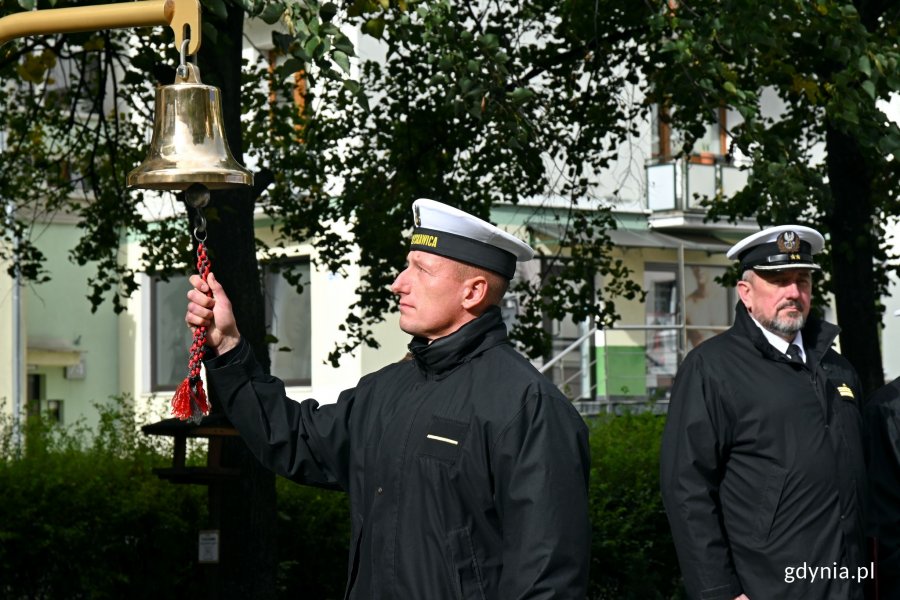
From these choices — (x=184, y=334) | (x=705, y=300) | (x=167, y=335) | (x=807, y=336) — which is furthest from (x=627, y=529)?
(x=705, y=300)

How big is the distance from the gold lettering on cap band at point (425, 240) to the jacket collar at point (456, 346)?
253 mm

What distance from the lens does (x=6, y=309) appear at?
26.7m

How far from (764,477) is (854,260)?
6.38 m

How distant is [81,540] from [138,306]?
2019 centimetres

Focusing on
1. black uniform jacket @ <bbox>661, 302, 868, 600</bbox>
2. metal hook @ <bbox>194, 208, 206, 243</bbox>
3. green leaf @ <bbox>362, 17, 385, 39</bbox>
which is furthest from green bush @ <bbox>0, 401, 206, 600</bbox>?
metal hook @ <bbox>194, 208, 206, 243</bbox>

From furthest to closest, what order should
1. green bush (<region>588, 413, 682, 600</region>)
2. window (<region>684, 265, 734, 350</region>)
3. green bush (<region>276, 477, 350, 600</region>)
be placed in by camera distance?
window (<region>684, 265, 734, 350</region>) → green bush (<region>588, 413, 682, 600</region>) → green bush (<region>276, 477, 350, 600</region>)

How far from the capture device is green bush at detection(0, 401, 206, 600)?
30.8 ft

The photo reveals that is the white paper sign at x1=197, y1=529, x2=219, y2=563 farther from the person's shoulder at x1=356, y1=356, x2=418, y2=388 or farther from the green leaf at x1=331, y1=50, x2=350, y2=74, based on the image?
the person's shoulder at x1=356, y1=356, x2=418, y2=388

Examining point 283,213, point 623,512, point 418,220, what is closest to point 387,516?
point 418,220

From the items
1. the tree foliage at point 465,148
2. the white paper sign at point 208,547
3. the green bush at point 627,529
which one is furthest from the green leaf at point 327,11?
the green bush at point 627,529

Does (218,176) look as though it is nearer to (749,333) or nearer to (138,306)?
(749,333)

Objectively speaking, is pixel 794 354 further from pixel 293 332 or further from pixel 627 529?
pixel 293 332

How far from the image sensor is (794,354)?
5.86m

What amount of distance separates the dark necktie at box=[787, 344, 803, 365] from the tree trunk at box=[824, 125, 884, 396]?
593 cm
